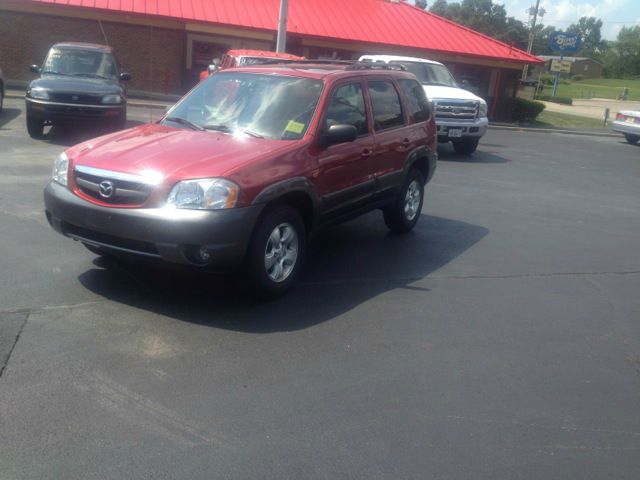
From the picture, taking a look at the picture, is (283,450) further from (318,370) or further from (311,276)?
(311,276)

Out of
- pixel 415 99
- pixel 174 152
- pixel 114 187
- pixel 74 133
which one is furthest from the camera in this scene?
pixel 74 133

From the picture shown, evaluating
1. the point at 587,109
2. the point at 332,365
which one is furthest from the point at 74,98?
the point at 587,109

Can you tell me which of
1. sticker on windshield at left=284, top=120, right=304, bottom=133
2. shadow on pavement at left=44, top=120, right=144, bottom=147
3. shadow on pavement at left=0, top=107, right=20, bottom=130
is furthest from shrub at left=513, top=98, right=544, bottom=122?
sticker on windshield at left=284, top=120, right=304, bottom=133

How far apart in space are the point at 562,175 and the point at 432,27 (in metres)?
17.1

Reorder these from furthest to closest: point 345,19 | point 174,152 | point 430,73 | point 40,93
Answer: point 345,19 < point 430,73 < point 40,93 < point 174,152

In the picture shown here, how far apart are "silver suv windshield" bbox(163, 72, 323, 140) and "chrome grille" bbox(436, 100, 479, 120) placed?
32.5 ft

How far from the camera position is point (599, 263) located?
27.3 ft

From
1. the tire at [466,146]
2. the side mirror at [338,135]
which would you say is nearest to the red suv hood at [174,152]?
the side mirror at [338,135]

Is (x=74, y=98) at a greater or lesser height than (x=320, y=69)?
lesser

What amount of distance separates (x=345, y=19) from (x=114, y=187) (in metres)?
25.3

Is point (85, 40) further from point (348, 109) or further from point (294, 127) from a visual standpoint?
point (294, 127)

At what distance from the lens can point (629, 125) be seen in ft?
79.7

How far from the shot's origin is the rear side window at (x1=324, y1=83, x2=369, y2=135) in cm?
682

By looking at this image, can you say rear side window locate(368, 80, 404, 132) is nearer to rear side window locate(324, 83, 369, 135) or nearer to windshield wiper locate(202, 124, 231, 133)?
rear side window locate(324, 83, 369, 135)
